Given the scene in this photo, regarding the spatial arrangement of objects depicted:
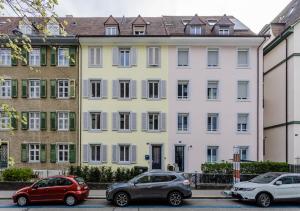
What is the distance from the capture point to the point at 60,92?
33.2 meters

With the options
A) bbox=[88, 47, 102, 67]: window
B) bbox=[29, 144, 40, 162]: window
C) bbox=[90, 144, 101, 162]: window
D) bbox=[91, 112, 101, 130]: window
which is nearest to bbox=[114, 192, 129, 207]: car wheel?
bbox=[90, 144, 101, 162]: window

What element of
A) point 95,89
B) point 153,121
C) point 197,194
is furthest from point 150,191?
point 95,89

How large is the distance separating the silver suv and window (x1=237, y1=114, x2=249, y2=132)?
16.3 meters

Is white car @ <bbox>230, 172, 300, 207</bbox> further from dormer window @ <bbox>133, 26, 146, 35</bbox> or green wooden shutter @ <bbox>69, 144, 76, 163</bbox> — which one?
dormer window @ <bbox>133, 26, 146, 35</bbox>

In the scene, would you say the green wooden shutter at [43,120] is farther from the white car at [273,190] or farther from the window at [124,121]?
the white car at [273,190]

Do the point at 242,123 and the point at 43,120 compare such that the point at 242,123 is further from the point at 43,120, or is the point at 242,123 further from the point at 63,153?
the point at 43,120

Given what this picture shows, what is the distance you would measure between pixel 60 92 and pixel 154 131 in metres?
9.23

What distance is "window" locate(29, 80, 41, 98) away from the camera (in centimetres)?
3306

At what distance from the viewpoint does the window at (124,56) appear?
110 feet

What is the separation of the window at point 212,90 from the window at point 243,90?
203 centimetres

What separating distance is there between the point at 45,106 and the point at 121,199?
57.7ft

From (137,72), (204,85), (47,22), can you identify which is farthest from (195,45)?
(47,22)

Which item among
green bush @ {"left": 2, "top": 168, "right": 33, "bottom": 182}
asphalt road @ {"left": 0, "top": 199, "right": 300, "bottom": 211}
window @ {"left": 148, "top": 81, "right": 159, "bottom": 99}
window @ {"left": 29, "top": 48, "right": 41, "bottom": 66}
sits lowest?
asphalt road @ {"left": 0, "top": 199, "right": 300, "bottom": 211}

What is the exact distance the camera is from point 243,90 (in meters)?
33.5
